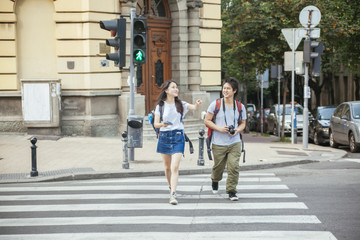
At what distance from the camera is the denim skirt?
9.21 meters

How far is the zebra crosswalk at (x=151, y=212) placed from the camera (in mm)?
7211

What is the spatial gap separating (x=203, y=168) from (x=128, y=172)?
5.26ft

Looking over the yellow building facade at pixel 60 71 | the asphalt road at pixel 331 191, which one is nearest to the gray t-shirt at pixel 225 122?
the asphalt road at pixel 331 191

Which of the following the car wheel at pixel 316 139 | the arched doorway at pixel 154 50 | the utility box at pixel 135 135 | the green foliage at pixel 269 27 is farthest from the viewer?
the green foliage at pixel 269 27

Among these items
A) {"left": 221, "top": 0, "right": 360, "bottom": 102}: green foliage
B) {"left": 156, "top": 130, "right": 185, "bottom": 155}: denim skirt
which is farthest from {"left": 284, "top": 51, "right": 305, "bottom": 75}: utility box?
{"left": 156, "top": 130, "right": 185, "bottom": 155}: denim skirt

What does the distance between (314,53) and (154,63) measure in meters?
5.35

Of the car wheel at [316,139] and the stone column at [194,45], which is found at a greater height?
the stone column at [194,45]

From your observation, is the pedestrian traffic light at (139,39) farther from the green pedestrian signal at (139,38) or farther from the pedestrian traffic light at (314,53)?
the pedestrian traffic light at (314,53)

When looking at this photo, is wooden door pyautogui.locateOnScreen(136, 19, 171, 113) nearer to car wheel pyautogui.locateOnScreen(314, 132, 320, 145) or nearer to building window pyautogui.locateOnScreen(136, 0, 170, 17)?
building window pyautogui.locateOnScreen(136, 0, 170, 17)

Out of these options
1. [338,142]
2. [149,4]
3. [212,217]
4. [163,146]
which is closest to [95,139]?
[149,4]

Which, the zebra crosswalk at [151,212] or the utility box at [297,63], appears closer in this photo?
the zebra crosswalk at [151,212]

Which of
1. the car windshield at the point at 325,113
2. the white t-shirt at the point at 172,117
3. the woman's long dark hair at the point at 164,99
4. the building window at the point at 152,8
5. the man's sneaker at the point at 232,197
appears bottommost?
the man's sneaker at the point at 232,197

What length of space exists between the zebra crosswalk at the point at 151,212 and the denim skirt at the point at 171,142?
750mm

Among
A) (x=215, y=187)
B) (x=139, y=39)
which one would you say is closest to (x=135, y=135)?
(x=139, y=39)
